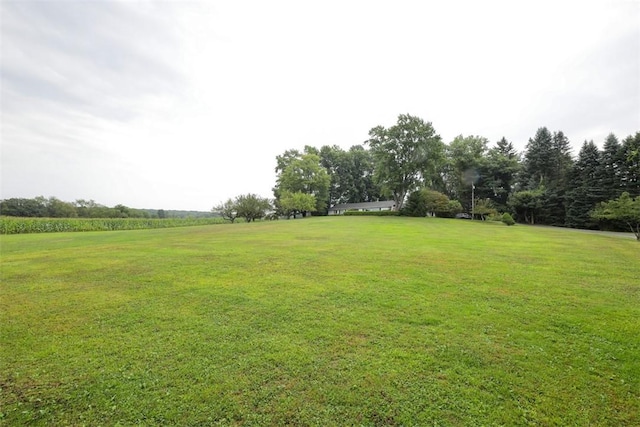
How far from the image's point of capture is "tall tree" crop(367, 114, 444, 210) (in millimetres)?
40625

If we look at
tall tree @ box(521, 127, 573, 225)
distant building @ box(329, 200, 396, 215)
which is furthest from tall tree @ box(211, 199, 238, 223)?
tall tree @ box(521, 127, 573, 225)

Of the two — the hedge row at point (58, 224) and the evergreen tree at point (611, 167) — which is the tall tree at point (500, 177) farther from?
the hedge row at point (58, 224)

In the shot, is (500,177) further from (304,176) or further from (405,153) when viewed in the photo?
(304,176)

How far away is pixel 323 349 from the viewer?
11.8 feet

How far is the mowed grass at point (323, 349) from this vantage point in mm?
2578

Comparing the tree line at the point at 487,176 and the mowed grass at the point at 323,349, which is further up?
the tree line at the point at 487,176

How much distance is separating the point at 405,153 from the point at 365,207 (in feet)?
61.1

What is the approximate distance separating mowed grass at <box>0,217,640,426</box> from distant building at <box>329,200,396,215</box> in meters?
47.2

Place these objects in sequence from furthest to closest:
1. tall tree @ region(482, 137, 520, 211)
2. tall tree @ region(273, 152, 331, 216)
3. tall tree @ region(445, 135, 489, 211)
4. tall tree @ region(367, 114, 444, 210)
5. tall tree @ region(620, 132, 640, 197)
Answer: tall tree @ region(273, 152, 331, 216)
tall tree @ region(445, 135, 489, 211)
tall tree @ region(482, 137, 520, 211)
tall tree @ region(367, 114, 444, 210)
tall tree @ region(620, 132, 640, 197)

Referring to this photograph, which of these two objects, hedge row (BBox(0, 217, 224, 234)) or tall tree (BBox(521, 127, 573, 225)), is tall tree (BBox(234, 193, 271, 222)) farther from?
tall tree (BBox(521, 127, 573, 225))

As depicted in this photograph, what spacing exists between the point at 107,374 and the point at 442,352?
436 cm

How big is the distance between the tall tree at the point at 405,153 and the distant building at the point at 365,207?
890cm

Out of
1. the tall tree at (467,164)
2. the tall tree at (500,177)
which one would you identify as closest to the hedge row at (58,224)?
the tall tree at (467,164)

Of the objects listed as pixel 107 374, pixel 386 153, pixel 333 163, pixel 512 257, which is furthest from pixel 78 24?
pixel 333 163
